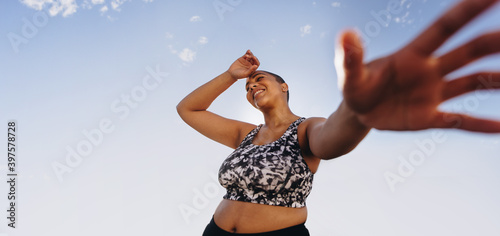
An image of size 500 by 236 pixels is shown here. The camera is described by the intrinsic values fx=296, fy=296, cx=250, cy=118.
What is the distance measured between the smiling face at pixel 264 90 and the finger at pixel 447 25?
2114 mm

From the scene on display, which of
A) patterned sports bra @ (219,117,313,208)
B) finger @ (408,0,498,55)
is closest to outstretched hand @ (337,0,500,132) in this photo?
finger @ (408,0,498,55)

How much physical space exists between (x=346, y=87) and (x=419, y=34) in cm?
26

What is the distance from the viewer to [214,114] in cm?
344

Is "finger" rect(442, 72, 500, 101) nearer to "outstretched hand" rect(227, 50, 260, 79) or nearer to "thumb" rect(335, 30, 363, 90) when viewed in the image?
"thumb" rect(335, 30, 363, 90)

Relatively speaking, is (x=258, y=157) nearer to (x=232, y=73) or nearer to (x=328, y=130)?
(x=328, y=130)

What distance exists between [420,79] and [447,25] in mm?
181

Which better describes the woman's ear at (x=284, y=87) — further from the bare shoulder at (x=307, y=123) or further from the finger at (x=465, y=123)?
the finger at (x=465, y=123)

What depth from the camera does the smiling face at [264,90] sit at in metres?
2.99

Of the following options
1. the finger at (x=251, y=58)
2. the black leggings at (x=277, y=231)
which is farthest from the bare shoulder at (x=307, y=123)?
the finger at (x=251, y=58)

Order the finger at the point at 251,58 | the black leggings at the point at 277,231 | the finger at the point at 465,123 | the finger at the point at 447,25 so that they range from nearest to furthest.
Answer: the finger at the point at 447,25
the finger at the point at 465,123
the black leggings at the point at 277,231
the finger at the point at 251,58

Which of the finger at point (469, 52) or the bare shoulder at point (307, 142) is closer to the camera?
the finger at point (469, 52)

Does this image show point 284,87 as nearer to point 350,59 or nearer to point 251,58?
point 251,58

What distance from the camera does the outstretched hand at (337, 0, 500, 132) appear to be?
0.85 meters

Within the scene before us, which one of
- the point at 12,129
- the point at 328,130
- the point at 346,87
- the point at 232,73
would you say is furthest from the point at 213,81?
the point at 12,129
